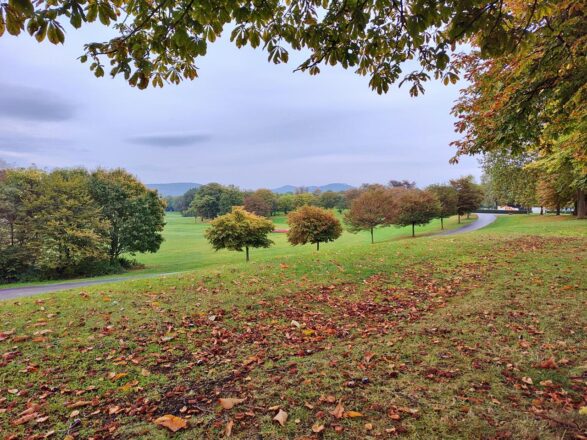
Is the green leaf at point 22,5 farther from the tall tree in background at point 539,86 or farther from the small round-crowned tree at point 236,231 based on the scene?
the small round-crowned tree at point 236,231

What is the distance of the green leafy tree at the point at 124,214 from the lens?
27203 mm

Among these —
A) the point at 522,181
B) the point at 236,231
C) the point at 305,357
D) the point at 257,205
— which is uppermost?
the point at 257,205

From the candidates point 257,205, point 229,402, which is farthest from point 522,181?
point 257,205

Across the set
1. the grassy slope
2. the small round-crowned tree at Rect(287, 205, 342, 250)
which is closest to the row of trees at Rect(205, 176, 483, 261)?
the small round-crowned tree at Rect(287, 205, 342, 250)

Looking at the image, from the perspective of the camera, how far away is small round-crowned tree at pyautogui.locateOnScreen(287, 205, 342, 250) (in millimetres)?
26688

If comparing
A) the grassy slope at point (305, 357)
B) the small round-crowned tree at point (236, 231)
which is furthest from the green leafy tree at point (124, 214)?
the grassy slope at point (305, 357)

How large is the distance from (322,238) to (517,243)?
16206 millimetres

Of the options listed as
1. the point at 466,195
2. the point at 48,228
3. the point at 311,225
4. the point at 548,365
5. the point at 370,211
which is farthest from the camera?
the point at 466,195

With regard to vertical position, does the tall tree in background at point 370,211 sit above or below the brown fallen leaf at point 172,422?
above

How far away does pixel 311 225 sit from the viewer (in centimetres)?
2661

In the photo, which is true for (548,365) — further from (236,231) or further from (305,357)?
(236,231)

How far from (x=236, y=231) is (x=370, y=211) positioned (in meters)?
15.1

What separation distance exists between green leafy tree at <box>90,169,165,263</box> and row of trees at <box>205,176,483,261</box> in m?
6.89

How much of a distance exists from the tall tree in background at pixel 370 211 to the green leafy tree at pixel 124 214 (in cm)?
1891
